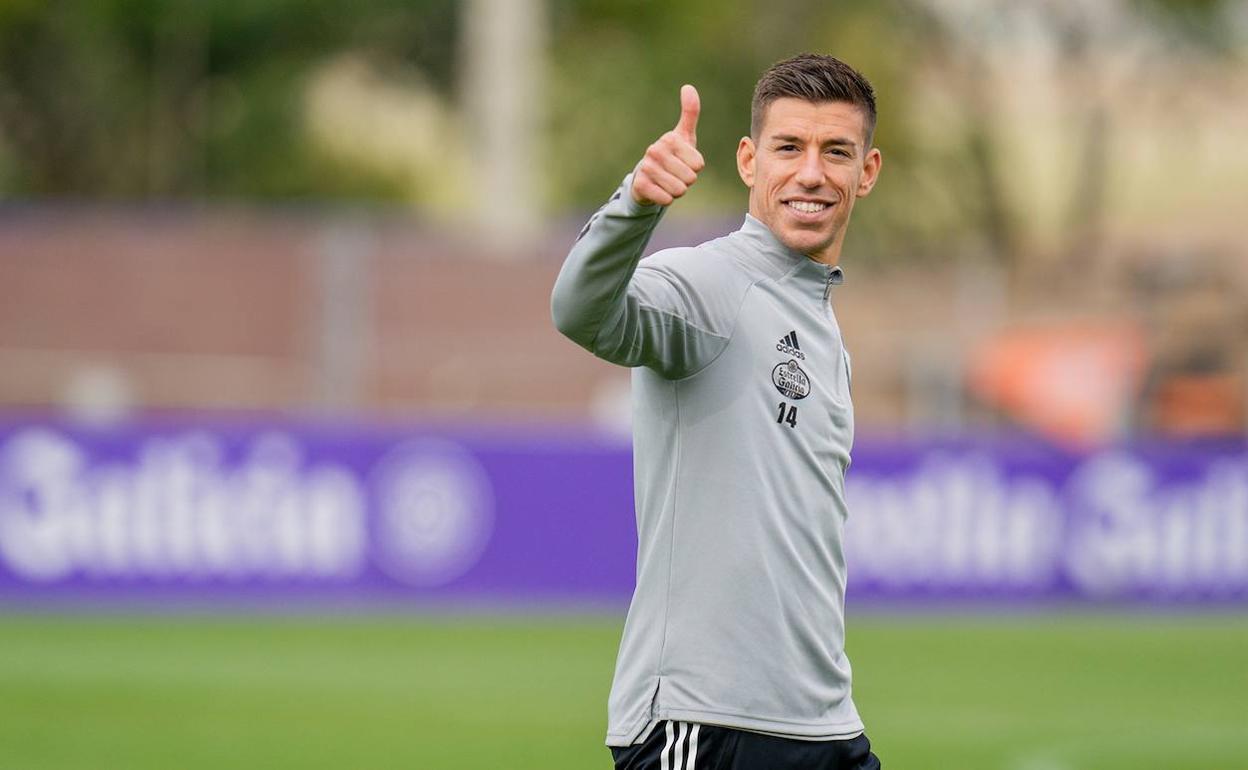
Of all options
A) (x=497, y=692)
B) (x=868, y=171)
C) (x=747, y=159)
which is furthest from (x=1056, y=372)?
(x=747, y=159)

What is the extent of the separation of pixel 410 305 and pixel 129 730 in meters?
10.7

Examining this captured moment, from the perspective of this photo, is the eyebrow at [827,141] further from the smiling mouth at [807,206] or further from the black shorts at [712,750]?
the black shorts at [712,750]

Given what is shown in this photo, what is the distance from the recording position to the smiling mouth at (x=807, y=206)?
4.24m

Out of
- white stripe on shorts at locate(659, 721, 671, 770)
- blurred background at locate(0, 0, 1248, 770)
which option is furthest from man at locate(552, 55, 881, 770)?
blurred background at locate(0, 0, 1248, 770)

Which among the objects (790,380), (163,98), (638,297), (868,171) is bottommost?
(790,380)

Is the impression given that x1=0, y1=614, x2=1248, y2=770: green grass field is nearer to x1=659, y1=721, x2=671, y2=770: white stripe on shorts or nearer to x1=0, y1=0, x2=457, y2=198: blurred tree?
x1=659, y1=721, x2=671, y2=770: white stripe on shorts

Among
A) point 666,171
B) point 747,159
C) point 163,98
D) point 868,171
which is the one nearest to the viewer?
point 666,171

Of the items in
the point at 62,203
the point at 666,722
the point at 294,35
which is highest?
the point at 294,35

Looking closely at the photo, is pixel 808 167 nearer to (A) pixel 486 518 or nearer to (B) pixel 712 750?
(B) pixel 712 750

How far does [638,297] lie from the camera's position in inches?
154

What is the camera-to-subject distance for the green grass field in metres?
9.90

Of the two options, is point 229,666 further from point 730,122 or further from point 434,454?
point 730,122

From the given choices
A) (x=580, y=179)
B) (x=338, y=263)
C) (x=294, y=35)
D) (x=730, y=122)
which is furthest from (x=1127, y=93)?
(x=338, y=263)

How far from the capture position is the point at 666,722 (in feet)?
13.5
